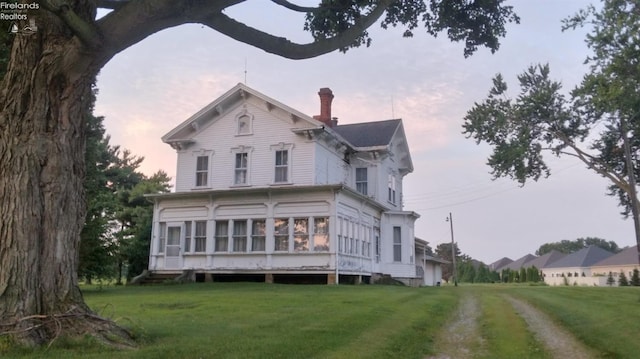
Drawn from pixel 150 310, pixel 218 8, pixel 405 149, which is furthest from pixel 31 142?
pixel 405 149

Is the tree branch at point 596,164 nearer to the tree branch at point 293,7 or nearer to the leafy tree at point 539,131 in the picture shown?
the leafy tree at point 539,131

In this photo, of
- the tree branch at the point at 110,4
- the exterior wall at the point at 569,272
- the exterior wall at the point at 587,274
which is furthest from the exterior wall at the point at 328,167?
the exterior wall at the point at 569,272

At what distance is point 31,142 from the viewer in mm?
7547

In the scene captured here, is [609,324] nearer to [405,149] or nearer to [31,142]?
[31,142]

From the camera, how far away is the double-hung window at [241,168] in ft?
89.9

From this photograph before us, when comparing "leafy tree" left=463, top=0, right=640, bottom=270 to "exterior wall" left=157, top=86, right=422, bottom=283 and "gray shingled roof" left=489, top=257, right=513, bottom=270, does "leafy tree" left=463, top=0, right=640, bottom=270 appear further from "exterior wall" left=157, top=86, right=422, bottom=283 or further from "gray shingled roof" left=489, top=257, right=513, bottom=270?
"gray shingled roof" left=489, top=257, right=513, bottom=270

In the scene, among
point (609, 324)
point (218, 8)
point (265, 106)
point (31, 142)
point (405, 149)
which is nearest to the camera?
point (31, 142)

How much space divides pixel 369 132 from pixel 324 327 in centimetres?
2350

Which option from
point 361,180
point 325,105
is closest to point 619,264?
point 361,180

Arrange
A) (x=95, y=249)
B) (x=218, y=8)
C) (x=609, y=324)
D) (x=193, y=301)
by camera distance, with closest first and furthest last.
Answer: (x=218, y=8) < (x=609, y=324) < (x=193, y=301) < (x=95, y=249)

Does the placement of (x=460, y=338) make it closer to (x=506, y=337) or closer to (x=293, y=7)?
(x=506, y=337)

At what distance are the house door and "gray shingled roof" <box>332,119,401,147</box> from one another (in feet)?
37.8

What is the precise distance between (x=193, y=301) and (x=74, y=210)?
7422 mm

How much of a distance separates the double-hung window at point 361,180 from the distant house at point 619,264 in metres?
47.6
